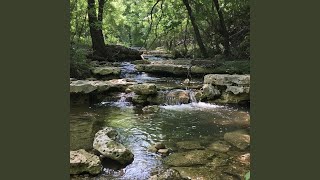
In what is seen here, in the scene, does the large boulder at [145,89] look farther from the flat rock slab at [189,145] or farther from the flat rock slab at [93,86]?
the flat rock slab at [189,145]

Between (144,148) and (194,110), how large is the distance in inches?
164

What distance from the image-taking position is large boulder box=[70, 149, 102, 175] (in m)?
5.57

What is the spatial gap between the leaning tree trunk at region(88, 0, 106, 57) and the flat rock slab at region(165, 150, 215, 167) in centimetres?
1077

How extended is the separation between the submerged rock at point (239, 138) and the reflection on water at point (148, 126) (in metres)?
0.24

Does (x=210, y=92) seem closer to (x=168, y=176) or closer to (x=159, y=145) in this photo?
(x=159, y=145)

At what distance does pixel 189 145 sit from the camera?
23.7ft

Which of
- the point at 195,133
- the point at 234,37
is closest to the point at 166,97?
the point at 195,133

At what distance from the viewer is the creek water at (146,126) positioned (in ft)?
20.1

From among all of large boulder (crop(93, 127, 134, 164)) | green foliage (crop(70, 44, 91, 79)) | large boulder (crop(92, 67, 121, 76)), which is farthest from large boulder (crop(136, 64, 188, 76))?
large boulder (crop(93, 127, 134, 164))

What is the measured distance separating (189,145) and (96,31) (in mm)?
12223

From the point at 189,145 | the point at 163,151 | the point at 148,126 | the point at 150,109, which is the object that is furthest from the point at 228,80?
the point at 163,151

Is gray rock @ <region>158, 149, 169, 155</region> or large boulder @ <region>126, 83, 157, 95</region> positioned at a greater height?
large boulder @ <region>126, 83, 157, 95</region>

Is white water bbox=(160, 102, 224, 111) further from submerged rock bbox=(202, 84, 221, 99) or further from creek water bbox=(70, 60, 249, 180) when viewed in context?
submerged rock bbox=(202, 84, 221, 99)

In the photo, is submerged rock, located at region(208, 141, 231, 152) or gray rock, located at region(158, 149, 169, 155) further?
submerged rock, located at region(208, 141, 231, 152)
